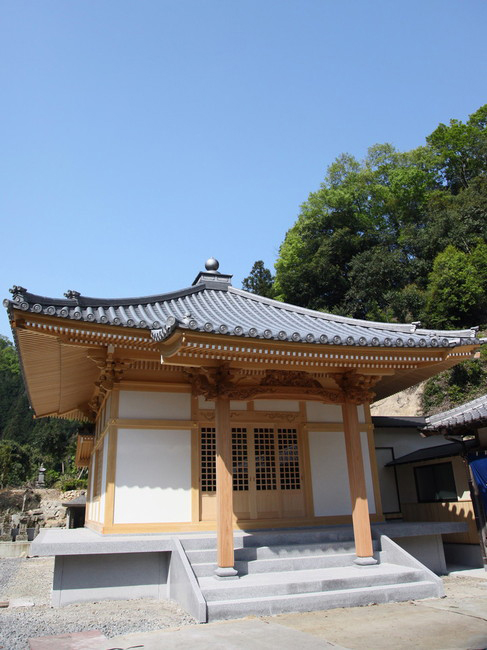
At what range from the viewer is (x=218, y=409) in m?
8.04

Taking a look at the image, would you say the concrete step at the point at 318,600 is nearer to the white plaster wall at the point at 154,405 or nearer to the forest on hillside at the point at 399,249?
the white plaster wall at the point at 154,405

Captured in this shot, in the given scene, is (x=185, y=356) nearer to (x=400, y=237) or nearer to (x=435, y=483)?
(x=435, y=483)

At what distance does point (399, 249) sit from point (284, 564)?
33.8 meters

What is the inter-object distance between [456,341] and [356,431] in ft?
8.06

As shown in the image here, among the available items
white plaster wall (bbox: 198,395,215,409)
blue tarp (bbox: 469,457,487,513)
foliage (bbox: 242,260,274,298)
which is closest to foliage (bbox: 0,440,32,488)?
foliage (bbox: 242,260,274,298)

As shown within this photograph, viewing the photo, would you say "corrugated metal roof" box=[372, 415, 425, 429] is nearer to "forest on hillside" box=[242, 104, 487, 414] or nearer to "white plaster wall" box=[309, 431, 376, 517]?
"white plaster wall" box=[309, 431, 376, 517]

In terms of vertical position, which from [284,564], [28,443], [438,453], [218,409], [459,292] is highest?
[459,292]

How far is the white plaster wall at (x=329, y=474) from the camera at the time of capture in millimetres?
10219

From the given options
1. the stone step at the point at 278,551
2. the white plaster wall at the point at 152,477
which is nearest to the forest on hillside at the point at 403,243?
the stone step at the point at 278,551

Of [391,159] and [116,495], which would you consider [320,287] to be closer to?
[391,159]

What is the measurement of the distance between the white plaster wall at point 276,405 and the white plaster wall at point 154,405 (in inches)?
61.6

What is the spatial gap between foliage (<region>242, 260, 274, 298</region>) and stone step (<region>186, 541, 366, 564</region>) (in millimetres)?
33492

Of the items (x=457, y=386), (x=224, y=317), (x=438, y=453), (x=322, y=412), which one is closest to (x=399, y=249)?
(x=457, y=386)

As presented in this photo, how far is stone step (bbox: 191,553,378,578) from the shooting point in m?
7.54
